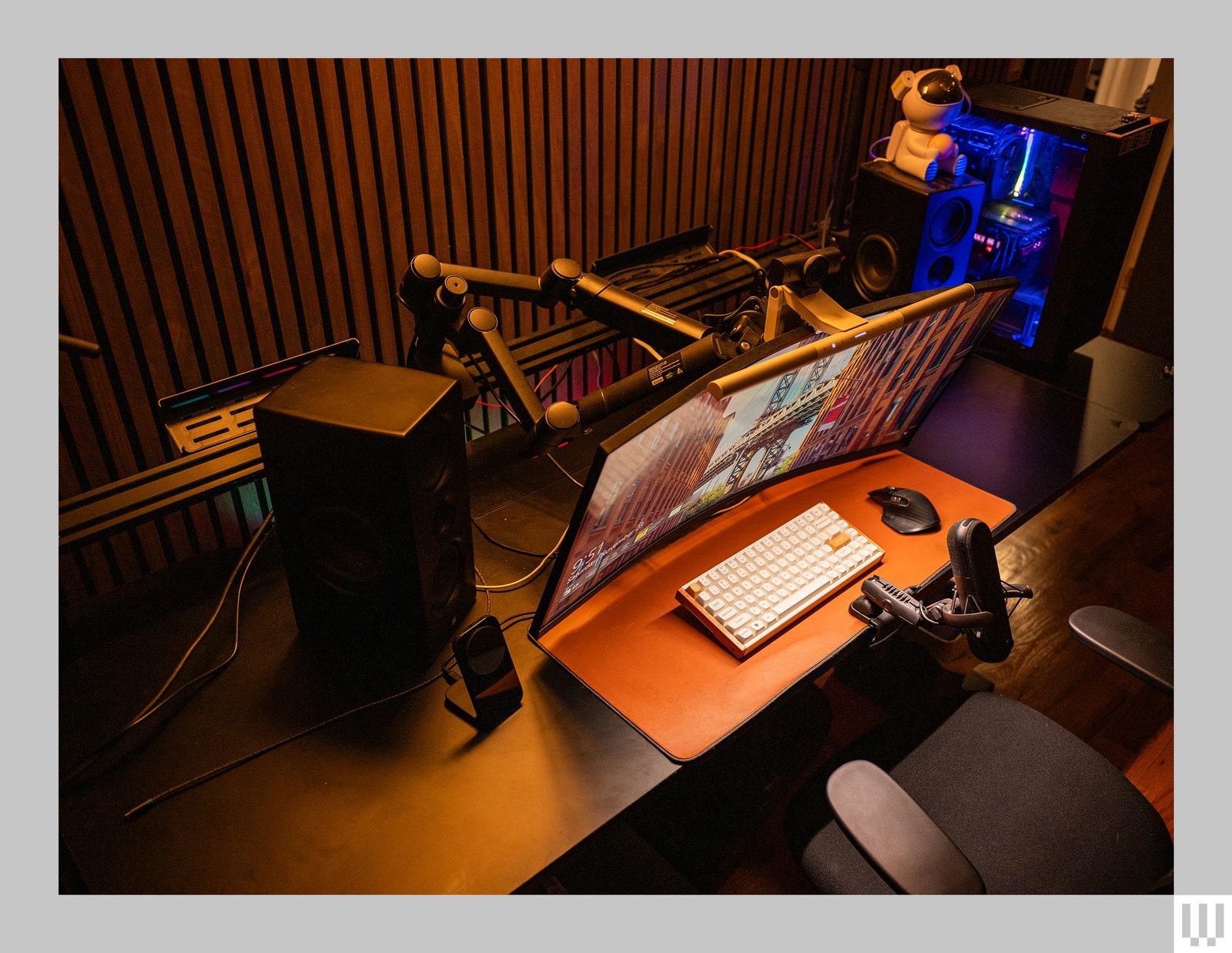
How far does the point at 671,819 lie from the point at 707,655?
0.64 m

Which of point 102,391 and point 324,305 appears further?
point 324,305

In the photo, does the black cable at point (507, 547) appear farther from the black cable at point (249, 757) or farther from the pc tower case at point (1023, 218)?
the pc tower case at point (1023, 218)

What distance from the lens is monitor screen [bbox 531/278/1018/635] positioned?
1.37 meters

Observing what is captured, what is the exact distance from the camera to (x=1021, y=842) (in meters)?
1.56

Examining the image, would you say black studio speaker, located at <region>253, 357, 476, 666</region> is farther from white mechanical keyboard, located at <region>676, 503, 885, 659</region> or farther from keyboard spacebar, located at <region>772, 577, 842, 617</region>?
keyboard spacebar, located at <region>772, 577, 842, 617</region>

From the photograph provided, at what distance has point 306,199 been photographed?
5.76ft

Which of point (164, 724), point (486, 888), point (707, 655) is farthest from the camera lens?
point (707, 655)

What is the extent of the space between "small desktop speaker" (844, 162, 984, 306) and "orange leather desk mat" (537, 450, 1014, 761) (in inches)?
27.3

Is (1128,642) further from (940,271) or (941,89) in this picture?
(941,89)

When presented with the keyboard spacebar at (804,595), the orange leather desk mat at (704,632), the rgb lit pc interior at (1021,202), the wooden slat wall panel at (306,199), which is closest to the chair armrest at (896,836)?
the orange leather desk mat at (704,632)

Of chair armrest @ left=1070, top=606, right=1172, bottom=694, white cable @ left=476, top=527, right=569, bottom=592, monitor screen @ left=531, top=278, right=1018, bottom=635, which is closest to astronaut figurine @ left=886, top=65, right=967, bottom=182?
monitor screen @ left=531, top=278, right=1018, bottom=635

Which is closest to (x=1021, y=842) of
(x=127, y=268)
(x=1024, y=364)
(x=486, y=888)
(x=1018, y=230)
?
(x=486, y=888)

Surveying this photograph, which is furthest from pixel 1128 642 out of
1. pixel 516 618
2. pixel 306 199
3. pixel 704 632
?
pixel 306 199

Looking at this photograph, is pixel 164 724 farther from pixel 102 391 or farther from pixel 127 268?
pixel 127 268
